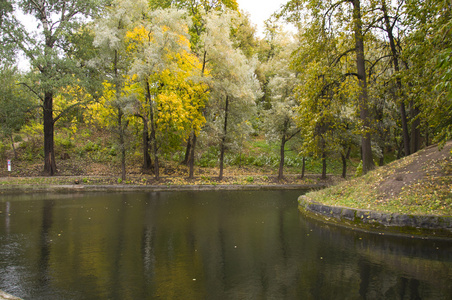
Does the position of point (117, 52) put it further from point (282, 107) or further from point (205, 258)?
point (205, 258)

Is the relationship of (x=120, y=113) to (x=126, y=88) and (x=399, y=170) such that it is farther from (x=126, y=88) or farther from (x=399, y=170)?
(x=399, y=170)

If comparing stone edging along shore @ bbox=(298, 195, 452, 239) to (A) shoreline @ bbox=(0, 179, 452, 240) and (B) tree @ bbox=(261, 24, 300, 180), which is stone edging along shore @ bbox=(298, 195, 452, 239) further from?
(B) tree @ bbox=(261, 24, 300, 180)

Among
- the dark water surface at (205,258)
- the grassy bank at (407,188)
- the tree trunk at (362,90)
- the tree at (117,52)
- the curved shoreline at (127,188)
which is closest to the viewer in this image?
the dark water surface at (205,258)

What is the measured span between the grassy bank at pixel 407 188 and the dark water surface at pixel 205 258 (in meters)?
1.28

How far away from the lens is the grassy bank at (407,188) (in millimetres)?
10250

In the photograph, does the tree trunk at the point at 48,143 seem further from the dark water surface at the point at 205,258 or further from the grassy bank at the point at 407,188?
the grassy bank at the point at 407,188

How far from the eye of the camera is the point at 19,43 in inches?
788

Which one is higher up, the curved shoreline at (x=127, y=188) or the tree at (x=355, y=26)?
the tree at (x=355, y=26)

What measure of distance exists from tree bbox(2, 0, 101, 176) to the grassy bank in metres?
16.1

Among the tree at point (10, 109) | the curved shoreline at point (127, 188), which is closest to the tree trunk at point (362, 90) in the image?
the curved shoreline at point (127, 188)

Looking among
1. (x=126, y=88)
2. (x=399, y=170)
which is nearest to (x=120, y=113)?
(x=126, y=88)

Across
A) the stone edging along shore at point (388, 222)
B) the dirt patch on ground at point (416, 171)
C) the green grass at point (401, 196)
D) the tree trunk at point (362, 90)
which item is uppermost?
the tree trunk at point (362, 90)

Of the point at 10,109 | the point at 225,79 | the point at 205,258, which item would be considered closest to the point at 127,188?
the point at 10,109

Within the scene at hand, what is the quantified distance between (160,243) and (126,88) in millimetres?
15821
